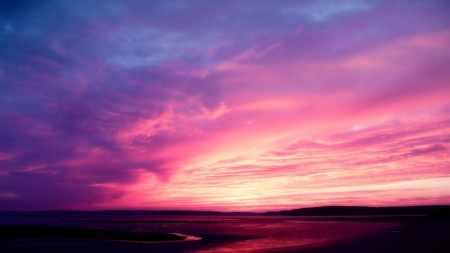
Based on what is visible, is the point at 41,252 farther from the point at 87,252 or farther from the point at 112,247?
the point at 112,247

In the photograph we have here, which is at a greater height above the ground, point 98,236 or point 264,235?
point 98,236

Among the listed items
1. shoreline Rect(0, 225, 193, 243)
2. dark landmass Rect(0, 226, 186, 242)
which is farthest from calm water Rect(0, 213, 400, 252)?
dark landmass Rect(0, 226, 186, 242)

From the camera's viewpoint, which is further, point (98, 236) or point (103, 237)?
point (98, 236)

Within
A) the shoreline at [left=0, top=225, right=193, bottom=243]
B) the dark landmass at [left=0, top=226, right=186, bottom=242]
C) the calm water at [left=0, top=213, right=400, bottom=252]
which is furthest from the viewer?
the dark landmass at [left=0, top=226, right=186, bottom=242]

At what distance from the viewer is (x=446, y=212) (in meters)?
111

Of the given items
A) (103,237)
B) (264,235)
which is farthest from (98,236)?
(264,235)

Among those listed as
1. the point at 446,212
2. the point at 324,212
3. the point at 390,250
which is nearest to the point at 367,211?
the point at 324,212

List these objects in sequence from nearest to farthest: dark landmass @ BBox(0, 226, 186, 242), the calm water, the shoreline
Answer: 1. the calm water
2. the shoreline
3. dark landmass @ BBox(0, 226, 186, 242)

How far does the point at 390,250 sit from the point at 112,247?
2232 centimetres

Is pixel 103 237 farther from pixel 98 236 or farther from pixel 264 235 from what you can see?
pixel 264 235

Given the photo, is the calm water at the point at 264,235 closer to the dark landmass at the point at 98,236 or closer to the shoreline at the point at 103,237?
the shoreline at the point at 103,237

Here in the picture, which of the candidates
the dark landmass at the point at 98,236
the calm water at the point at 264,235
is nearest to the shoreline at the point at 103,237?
the dark landmass at the point at 98,236

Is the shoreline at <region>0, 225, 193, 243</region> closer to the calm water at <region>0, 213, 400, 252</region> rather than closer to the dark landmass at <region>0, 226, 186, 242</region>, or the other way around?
the dark landmass at <region>0, 226, 186, 242</region>

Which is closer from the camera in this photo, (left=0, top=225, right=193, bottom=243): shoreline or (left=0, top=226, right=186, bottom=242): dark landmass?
(left=0, top=225, right=193, bottom=243): shoreline
